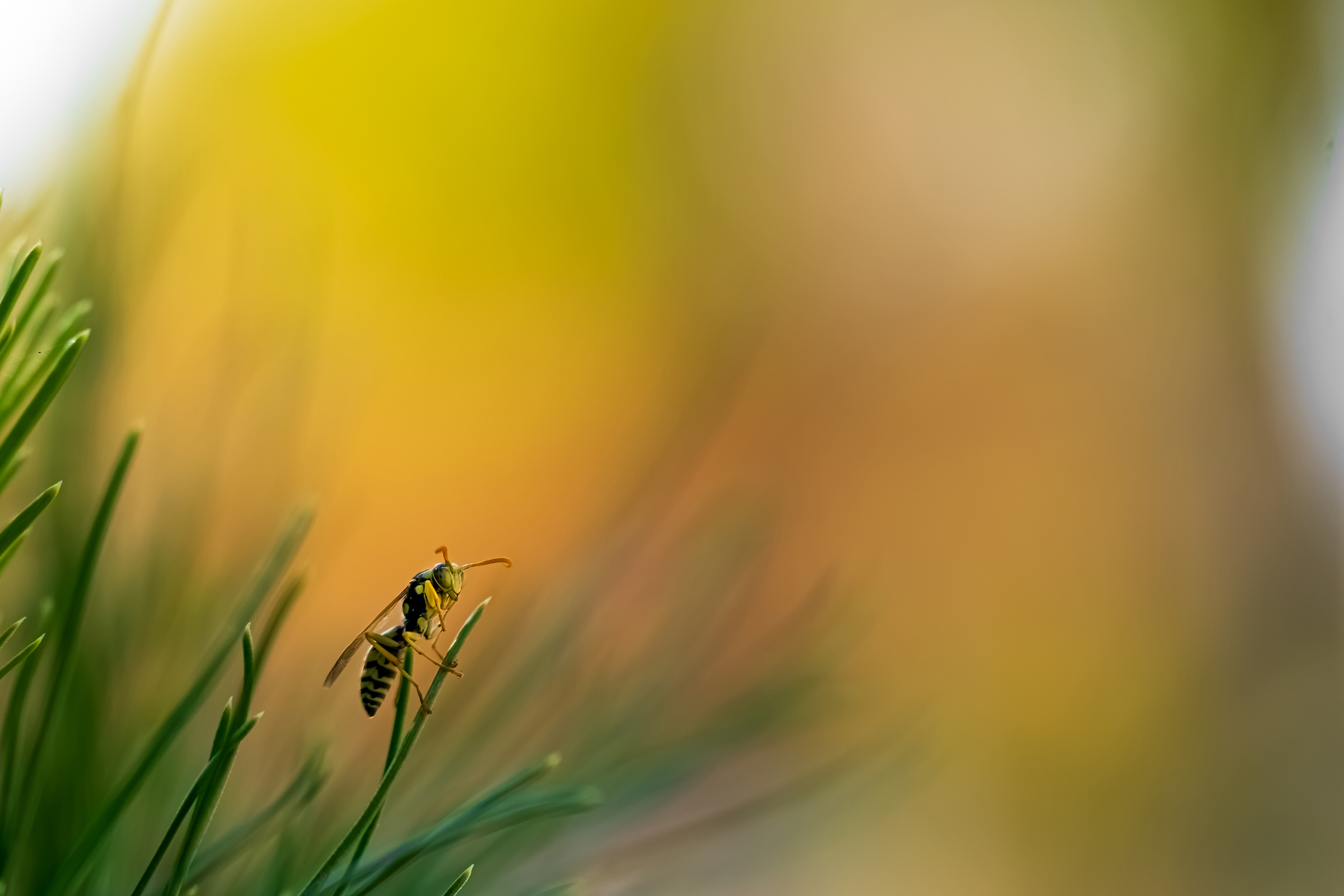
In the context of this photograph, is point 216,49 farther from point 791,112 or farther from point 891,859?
point 891,859

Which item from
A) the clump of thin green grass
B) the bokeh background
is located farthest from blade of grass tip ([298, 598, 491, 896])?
the bokeh background

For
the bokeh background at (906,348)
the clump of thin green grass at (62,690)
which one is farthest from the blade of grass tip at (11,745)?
the bokeh background at (906,348)

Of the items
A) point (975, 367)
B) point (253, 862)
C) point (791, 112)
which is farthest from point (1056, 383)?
point (253, 862)

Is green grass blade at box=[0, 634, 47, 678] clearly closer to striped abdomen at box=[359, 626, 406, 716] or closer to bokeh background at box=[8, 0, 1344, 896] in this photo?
striped abdomen at box=[359, 626, 406, 716]

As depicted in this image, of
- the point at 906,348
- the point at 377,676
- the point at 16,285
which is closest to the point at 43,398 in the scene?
the point at 16,285

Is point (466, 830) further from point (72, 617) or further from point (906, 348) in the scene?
point (906, 348)

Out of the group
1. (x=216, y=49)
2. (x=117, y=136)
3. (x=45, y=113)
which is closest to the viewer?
(x=117, y=136)

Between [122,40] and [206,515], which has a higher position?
[122,40]
